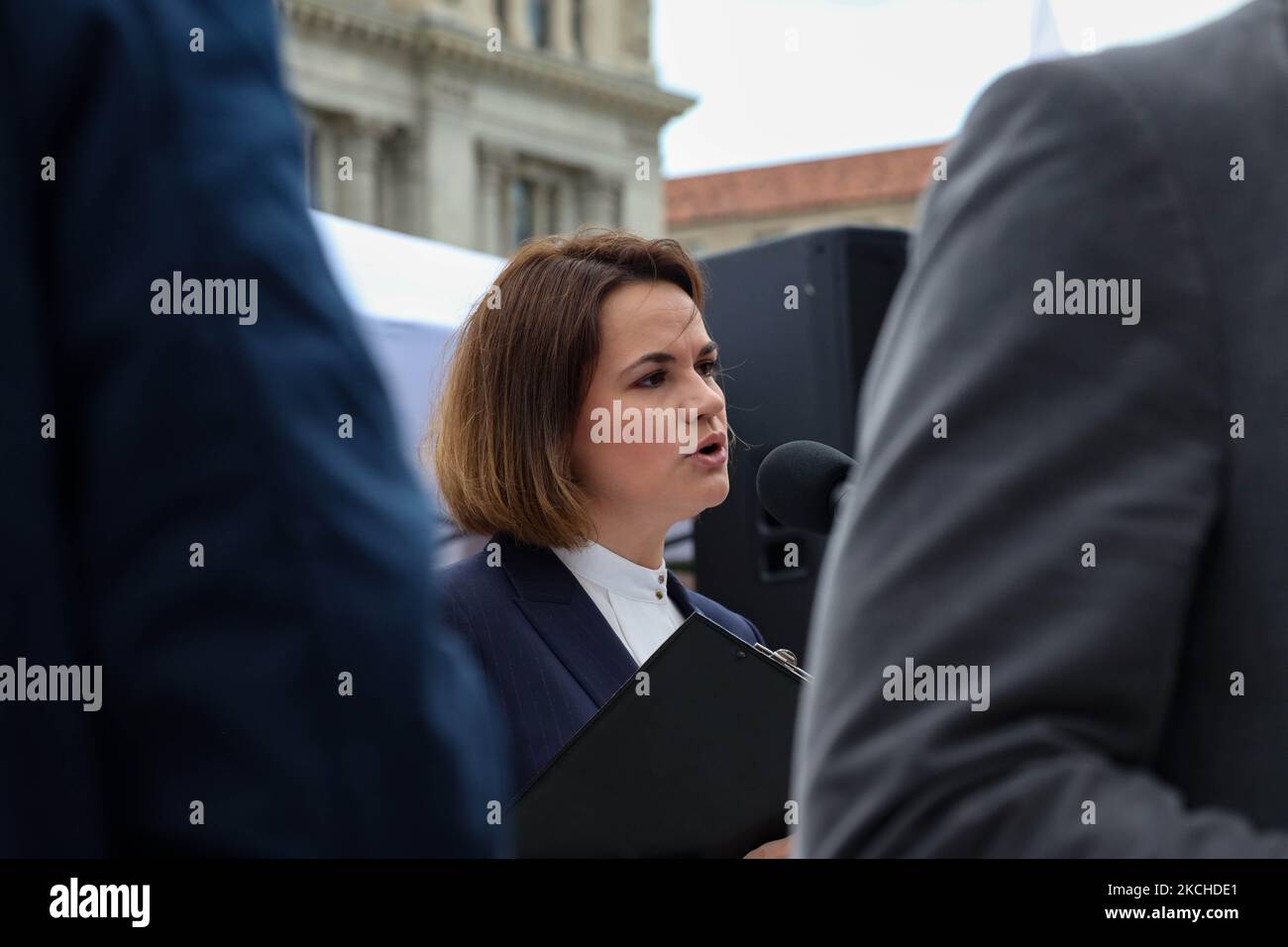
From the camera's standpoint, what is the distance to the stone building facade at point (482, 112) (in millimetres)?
23859

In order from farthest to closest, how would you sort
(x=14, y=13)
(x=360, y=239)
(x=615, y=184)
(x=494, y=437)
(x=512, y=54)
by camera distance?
(x=615, y=184) < (x=512, y=54) < (x=360, y=239) < (x=494, y=437) < (x=14, y=13)

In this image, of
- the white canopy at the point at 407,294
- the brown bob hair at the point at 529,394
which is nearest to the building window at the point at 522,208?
the white canopy at the point at 407,294

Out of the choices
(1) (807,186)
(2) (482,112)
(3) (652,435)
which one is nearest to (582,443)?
(3) (652,435)

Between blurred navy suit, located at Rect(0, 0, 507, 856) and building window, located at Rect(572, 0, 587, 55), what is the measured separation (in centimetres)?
2760

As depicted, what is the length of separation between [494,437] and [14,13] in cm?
157

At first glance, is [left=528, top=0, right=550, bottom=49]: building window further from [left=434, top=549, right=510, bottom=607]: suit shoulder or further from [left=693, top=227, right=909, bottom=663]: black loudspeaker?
[left=434, top=549, right=510, bottom=607]: suit shoulder

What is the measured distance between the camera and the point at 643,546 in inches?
86.2

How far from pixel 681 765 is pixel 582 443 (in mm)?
679

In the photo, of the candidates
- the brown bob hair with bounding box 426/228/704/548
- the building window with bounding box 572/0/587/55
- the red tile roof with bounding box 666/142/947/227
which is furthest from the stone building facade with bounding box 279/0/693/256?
the brown bob hair with bounding box 426/228/704/548

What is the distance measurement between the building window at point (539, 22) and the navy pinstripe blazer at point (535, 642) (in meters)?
25.7

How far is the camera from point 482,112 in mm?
25500

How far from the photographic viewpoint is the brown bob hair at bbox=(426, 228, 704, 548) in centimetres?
214
